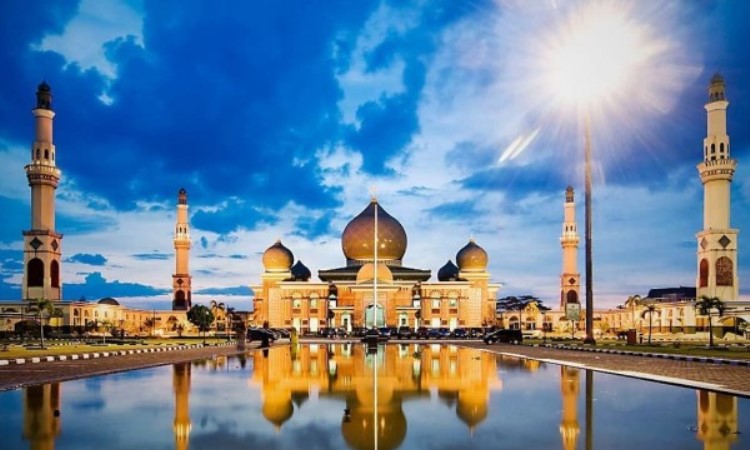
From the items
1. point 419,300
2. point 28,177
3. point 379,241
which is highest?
point 28,177

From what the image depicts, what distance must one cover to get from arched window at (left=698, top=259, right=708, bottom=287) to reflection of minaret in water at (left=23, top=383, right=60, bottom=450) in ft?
192

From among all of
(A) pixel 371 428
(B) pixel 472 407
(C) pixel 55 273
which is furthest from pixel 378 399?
(C) pixel 55 273

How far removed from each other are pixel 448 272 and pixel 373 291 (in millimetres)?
15397

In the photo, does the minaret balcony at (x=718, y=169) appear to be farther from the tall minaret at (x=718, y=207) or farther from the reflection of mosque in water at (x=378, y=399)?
the reflection of mosque in water at (x=378, y=399)

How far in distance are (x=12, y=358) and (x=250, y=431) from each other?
19.3m

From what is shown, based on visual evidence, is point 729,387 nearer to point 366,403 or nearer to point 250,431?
point 366,403

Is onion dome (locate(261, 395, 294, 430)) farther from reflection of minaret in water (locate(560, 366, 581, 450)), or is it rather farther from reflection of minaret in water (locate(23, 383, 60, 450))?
reflection of minaret in water (locate(560, 366, 581, 450))

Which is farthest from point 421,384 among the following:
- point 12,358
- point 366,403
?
point 12,358

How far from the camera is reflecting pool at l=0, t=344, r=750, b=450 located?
7.79 m

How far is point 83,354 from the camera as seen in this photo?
27.5 meters

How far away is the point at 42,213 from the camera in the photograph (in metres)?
62.3

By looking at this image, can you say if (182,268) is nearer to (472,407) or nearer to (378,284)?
(378,284)

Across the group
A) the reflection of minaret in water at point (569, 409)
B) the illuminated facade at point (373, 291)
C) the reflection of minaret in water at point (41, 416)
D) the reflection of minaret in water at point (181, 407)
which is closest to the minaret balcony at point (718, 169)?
the illuminated facade at point (373, 291)

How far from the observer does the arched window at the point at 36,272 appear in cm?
6244
